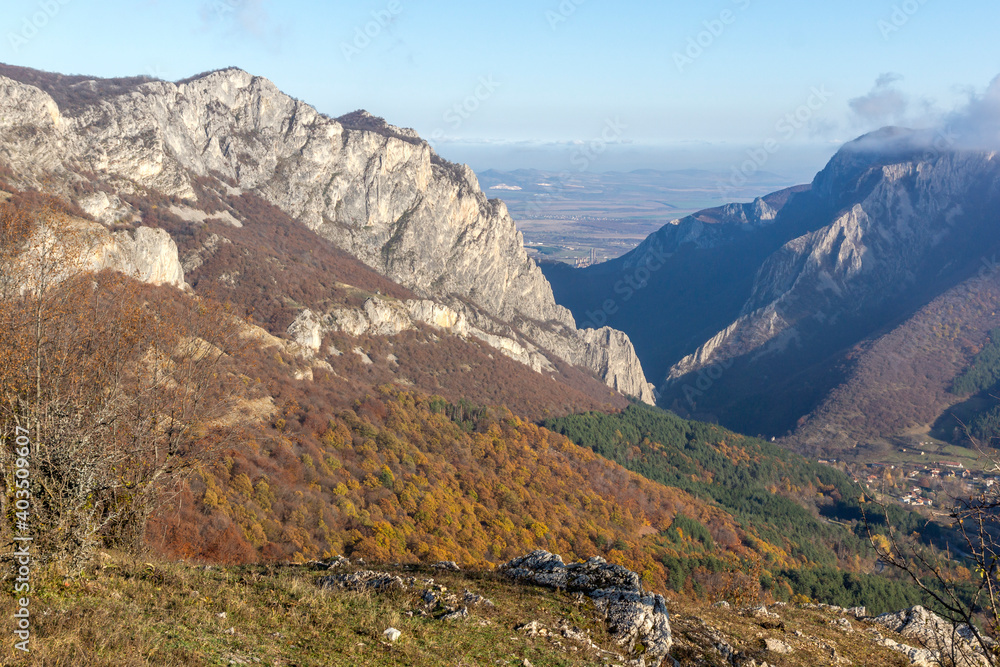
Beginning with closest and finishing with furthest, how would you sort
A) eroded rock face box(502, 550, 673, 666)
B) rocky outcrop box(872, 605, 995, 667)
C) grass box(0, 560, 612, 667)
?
grass box(0, 560, 612, 667) < eroded rock face box(502, 550, 673, 666) < rocky outcrop box(872, 605, 995, 667)

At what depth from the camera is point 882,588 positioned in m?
84.6

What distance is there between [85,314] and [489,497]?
6382 cm

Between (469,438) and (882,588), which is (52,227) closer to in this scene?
(469,438)

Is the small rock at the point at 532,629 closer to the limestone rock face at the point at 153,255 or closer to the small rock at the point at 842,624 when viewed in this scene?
the small rock at the point at 842,624

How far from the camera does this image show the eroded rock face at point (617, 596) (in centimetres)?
1670

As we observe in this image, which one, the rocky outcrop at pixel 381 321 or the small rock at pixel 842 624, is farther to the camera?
the rocky outcrop at pixel 381 321

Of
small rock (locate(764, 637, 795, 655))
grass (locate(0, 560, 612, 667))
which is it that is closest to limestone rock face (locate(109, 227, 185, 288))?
grass (locate(0, 560, 612, 667))

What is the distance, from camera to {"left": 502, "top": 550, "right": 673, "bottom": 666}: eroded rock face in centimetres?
1670

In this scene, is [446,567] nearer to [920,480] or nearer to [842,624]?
[842,624]

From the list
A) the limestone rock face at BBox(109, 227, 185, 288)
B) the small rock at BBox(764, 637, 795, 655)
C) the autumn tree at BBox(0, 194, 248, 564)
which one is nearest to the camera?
the autumn tree at BBox(0, 194, 248, 564)

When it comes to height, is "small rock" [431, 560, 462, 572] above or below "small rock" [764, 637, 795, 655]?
below

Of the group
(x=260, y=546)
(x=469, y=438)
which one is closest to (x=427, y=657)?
(x=260, y=546)

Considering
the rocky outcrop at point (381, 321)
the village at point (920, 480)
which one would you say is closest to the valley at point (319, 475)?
the rocky outcrop at point (381, 321)

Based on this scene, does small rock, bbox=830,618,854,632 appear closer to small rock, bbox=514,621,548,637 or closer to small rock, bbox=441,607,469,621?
small rock, bbox=514,621,548,637
